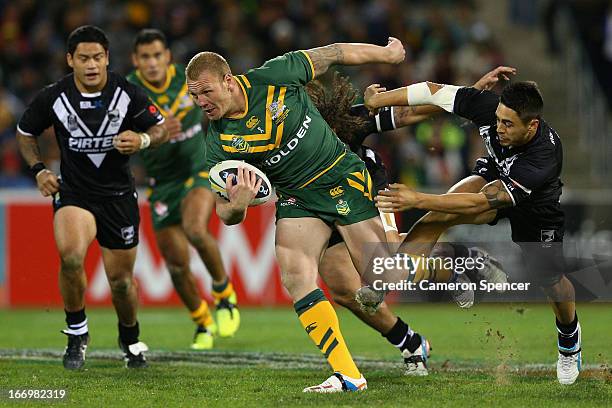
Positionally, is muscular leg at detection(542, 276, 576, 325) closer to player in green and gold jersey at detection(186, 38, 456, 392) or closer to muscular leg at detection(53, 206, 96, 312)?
player in green and gold jersey at detection(186, 38, 456, 392)

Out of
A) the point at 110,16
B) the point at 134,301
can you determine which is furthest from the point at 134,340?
the point at 110,16

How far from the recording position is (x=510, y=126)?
756 centimetres

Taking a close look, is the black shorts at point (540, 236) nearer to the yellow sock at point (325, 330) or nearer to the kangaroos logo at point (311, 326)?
the yellow sock at point (325, 330)

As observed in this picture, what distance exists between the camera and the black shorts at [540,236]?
805 cm

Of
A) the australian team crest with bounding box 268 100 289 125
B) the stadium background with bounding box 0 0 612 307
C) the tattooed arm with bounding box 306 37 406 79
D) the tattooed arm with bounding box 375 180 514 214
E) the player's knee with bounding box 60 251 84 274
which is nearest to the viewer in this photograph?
the tattooed arm with bounding box 375 180 514 214

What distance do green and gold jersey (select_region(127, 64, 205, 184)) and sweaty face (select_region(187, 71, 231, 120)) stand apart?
3.59 metres

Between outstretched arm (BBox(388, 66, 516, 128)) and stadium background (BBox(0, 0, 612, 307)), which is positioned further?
stadium background (BBox(0, 0, 612, 307))

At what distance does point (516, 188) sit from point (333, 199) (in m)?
1.29

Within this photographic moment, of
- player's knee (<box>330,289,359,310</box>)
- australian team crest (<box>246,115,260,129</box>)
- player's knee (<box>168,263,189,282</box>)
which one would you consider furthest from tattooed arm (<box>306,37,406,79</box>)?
player's knee (<box>168,263,189,282</box>)

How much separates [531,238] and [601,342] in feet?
9.85

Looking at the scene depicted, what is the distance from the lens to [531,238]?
8.21 metres

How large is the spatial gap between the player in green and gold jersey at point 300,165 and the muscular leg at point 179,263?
3421 millimetres

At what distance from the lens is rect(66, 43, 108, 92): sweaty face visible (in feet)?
29.1

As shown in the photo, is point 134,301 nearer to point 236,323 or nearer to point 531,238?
point 236,323
